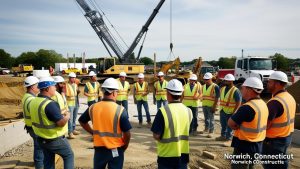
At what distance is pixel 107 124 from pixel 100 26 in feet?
103

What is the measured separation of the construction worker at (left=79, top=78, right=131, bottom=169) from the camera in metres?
3.47

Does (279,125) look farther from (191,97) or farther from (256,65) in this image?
(256,65)

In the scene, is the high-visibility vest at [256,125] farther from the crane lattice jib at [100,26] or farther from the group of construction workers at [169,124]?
the crane lattice jib at [100,26]

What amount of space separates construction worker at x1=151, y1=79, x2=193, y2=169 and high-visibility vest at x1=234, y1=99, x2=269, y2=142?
0.80 m

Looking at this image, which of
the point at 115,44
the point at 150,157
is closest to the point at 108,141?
the point at 150,157

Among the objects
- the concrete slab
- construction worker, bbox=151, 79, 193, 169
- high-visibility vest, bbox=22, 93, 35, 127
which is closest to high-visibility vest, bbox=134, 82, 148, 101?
the concrete slab

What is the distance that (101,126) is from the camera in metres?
3.50

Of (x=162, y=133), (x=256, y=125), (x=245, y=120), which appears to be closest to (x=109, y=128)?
(x=162, y=133)

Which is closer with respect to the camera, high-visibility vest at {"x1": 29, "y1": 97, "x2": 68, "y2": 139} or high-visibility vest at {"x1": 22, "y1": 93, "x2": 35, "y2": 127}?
high-visibility vest at {"x1": 29, "y1": 97, "x2": 68, "y2": 139}

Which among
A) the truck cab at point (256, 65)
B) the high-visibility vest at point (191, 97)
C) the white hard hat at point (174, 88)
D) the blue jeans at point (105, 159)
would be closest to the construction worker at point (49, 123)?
the blue jeans at point (105, 159)

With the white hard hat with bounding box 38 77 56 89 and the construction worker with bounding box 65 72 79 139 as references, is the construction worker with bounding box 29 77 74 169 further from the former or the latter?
the construction worker with bounding box 65 72 79 139

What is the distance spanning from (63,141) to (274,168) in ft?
10.0

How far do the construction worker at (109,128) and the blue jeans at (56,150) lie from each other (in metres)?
0.81

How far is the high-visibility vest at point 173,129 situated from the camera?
3273 millimetres
